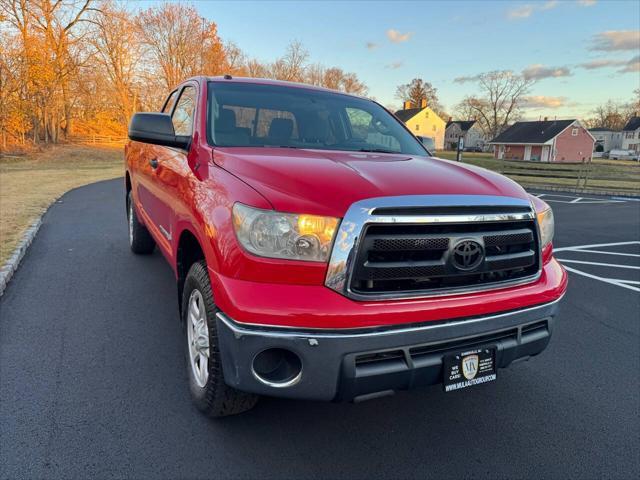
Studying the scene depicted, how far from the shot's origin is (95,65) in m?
31.9

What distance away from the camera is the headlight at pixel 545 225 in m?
2.57

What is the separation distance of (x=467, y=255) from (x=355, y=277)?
0.58 metres

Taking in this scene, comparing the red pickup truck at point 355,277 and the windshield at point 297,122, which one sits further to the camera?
the windshield at point 297,122

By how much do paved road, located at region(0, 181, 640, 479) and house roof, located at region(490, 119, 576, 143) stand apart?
62.0 m

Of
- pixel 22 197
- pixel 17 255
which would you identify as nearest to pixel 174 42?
pixel 22 197

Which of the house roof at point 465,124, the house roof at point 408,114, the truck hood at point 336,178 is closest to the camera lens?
the truck hood at point 336,178

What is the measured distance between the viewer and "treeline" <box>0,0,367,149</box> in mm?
23781

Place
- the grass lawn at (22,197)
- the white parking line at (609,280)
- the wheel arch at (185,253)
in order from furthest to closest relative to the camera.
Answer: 1. the grass lawn at (22,197)
2. the white parking line at (609,280)
3. the wheel arch at (185,253)

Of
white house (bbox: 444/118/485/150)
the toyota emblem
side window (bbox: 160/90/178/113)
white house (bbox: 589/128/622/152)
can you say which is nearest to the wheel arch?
the toyota emblem

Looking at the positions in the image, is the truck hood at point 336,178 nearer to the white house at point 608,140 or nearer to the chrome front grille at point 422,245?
the chrome front grille at point 422,245

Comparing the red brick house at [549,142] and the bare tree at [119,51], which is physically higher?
the bare tree at [119,51]

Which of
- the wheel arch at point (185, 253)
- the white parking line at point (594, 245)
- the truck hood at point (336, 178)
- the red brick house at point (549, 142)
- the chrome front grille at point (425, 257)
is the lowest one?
the white parking line at point (594, 245)

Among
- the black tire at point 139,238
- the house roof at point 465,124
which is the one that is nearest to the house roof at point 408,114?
the house roof at point 465,124

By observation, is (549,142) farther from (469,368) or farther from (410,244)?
(410,244)
